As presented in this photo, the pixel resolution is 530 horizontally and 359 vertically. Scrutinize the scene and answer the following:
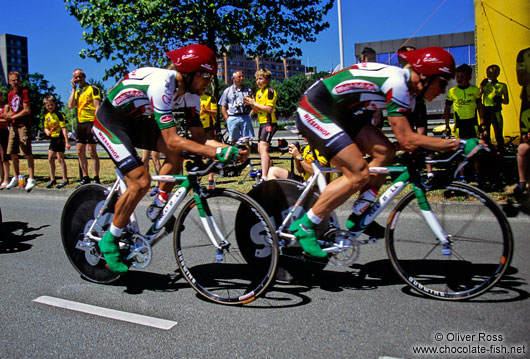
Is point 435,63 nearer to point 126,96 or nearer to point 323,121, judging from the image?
point 323,121

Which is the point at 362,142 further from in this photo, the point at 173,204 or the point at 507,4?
the point at 507,4

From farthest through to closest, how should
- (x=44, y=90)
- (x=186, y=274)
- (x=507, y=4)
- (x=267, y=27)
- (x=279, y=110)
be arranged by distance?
1. (x=279, y=110)
2. (x=44, y=90)
3. (x=267, y=27)
4. (x=507, y=4)
5. (x=186, y=274)

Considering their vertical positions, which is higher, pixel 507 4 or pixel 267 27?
pixel 267 27

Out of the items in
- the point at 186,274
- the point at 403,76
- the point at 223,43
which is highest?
the point at 223,43

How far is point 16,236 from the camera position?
636cm

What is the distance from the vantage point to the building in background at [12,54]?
13338 centimetres

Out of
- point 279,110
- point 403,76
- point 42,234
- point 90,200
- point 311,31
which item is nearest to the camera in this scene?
point 403,76

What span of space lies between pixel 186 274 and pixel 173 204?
605 mm

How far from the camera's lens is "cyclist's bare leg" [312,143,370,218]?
3.64m

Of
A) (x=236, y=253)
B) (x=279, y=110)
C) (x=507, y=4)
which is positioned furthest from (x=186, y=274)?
(x=279, y=110)

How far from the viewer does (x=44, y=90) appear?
3888 inches

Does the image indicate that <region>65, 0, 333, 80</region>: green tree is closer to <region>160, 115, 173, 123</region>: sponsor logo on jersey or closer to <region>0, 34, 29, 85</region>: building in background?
<region>160, 115, 173, 123</region>: sponsor logo on jersey

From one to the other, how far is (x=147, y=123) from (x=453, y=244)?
9.64 ft

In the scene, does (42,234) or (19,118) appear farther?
(19,118)
